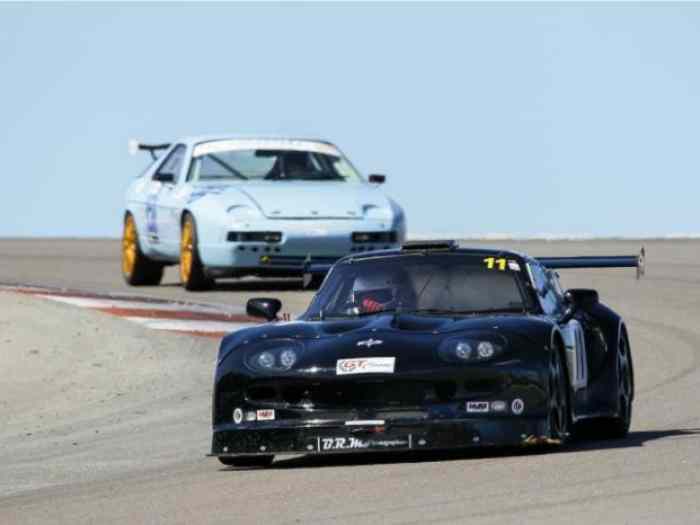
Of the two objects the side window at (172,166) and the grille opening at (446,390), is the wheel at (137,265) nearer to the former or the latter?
the side window at (172,166)

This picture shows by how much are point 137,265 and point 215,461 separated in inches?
517

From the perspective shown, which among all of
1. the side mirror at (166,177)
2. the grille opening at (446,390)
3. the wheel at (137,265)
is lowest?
the wheel at (137,265)

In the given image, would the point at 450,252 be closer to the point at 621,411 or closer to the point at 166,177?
the point at 621,411

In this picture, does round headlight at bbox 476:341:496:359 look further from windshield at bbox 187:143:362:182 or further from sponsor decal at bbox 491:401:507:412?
windshield at bbox 187:143:362:182

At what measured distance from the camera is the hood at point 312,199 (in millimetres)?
21641

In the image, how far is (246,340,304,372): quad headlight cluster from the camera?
10559 millimetres

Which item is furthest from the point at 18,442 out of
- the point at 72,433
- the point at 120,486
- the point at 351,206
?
the point at 351,206

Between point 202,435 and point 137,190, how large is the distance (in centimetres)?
1188

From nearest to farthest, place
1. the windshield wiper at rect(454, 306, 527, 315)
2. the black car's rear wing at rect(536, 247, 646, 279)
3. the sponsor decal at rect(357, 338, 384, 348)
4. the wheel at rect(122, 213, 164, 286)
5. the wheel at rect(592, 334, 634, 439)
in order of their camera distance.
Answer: the sponsor decal at rect(357, 338, 384, 348), the windshield wiper at rect(454, 306, 527, 315), the wheel at rect(592, 334, 634, 439), the black car's rear wing at rect(536, 247, 646, 279), the wheel at rect(122, 213, 164, 286)

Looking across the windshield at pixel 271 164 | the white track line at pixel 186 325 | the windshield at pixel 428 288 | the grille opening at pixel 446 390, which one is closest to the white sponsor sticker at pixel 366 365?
the grille opening at pixel 446 390

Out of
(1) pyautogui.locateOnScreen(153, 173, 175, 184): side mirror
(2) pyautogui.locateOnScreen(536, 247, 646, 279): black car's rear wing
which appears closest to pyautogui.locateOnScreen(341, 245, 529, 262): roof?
(2) pyautogui.locateOnScreen(536, 247, 646, 279): black car's rear wing

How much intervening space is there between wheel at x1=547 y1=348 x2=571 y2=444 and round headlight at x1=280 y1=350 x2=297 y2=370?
1137 millimetres

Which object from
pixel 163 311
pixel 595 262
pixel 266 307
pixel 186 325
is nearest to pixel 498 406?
pixel 266 307

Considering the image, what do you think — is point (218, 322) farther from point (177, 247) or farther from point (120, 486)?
point (120, 486)
